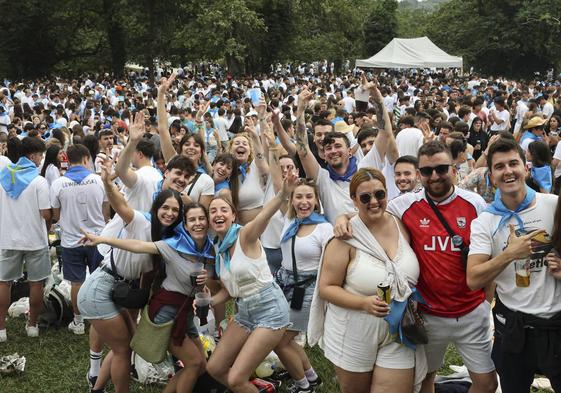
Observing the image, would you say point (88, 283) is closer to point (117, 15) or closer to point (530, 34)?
point (117, 15)

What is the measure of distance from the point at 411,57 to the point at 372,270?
103ft

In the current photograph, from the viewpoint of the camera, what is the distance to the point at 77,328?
6758mm

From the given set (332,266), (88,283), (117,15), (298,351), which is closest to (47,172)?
(88,283)

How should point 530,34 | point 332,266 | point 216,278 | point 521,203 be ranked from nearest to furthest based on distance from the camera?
point 521,203 < point 332,266 < point 216,278 < point 530,34

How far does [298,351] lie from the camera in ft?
16.8

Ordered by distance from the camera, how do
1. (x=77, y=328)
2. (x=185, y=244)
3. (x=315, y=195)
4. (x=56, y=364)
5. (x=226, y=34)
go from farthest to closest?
1. (x=226, y=34)
2. (x=77, y=328)
3. (x=56, y=364)
4. (x=315, y=195)
5. (x=185, y=244)

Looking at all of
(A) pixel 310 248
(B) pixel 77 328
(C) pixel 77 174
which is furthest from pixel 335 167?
(B) pixel 77 328

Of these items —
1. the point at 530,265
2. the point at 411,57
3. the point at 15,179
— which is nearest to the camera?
the point at 530,265

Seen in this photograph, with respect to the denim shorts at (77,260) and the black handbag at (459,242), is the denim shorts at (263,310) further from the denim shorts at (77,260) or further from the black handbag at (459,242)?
the denim shorts at (77,260)

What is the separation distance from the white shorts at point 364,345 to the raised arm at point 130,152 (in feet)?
7.68

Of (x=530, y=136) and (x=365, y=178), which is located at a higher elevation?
(x=365, y=178)

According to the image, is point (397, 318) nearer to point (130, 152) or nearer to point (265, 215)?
point (265, 215)

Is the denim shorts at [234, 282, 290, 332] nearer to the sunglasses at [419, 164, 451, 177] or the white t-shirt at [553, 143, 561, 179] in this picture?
the sunglasses at [419, 164, 451, 177]

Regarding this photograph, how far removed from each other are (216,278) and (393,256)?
160 centimetres
